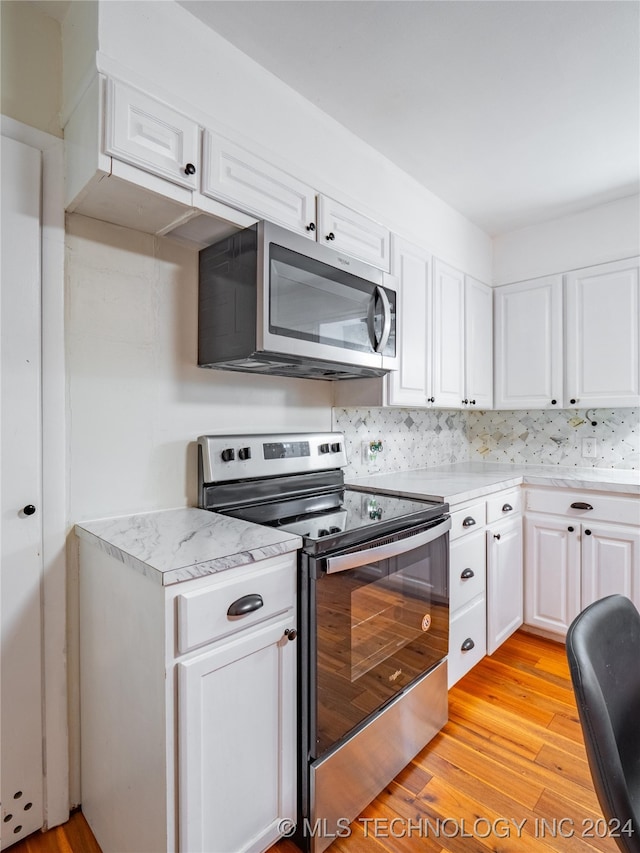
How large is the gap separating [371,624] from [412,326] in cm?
143

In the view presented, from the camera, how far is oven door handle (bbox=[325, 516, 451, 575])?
128 cm

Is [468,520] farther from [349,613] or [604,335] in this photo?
[604,335]

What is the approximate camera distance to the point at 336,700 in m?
1.30

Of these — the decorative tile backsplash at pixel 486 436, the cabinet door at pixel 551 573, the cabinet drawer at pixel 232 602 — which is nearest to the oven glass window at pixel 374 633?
the cabinet drawer at pixel 232 602

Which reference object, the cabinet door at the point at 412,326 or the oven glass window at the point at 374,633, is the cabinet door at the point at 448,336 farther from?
the oven glass window at the point at 374,633

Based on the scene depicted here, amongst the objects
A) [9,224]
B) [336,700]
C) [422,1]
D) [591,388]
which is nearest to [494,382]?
[591,388]

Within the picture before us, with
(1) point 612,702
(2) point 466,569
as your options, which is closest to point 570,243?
(2) point 466,569

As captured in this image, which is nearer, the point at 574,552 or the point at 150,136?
the point at 150,136

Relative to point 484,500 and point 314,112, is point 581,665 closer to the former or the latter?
point 484,500

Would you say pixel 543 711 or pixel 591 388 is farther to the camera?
pixel 591 388

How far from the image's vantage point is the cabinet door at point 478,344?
2738mm

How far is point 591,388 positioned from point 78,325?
264 cm

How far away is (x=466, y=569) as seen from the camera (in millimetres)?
2043

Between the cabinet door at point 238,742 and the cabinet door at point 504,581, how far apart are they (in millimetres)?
1368
